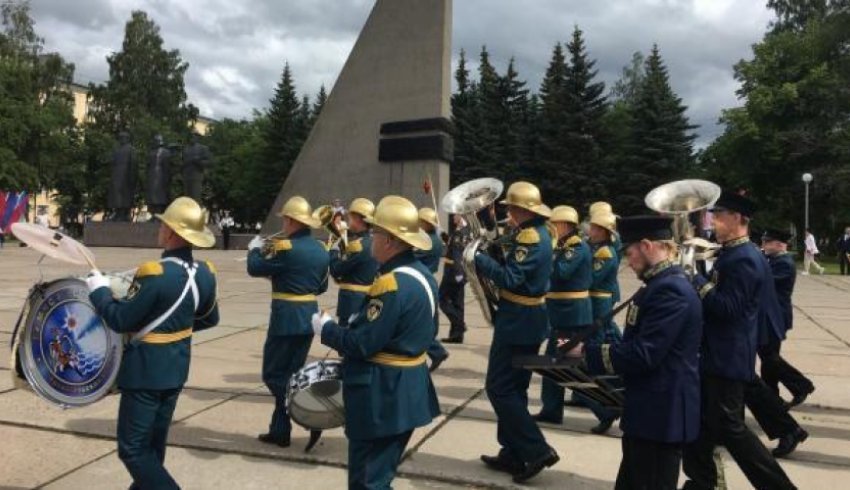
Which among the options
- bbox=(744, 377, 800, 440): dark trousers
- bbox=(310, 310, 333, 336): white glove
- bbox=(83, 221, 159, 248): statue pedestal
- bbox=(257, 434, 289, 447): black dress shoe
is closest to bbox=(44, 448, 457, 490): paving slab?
bbox=(257, 434, 289, 447): black dress shoe

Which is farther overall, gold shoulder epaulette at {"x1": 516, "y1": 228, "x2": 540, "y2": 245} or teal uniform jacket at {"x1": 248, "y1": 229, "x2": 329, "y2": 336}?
teal uniform jacket at {"x1": 248, "y1": 229, "x2": 329, "y2": 336}

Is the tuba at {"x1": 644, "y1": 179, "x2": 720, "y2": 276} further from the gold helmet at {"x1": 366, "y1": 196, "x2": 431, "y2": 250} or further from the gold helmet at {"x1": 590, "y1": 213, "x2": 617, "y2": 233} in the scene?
the gold helmet at {"x1": 590, "y1": 213, "x2": 617, "y2": 233}

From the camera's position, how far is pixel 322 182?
2589cm

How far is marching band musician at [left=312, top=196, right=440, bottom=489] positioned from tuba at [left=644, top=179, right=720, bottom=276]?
147 centimetres

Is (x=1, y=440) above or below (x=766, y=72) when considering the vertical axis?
below

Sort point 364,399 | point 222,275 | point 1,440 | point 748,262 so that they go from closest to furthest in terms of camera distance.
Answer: point 364,399 → point 748,262 → point 1,440 → point 222,275

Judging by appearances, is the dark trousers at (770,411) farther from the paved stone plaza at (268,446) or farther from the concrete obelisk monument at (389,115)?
the concrete obelisk monument at (389,115)

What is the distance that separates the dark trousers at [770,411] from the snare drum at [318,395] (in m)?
3.08

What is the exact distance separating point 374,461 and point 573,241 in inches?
139

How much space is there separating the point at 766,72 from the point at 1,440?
47.9 meters

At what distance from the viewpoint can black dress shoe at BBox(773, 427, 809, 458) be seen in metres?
5.47

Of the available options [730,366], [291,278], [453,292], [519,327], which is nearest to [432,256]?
[453,292]

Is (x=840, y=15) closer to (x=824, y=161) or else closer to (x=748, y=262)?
(x=824, y=161)

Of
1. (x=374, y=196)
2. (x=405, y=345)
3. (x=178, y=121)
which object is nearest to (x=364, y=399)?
(x=405, y=345)
